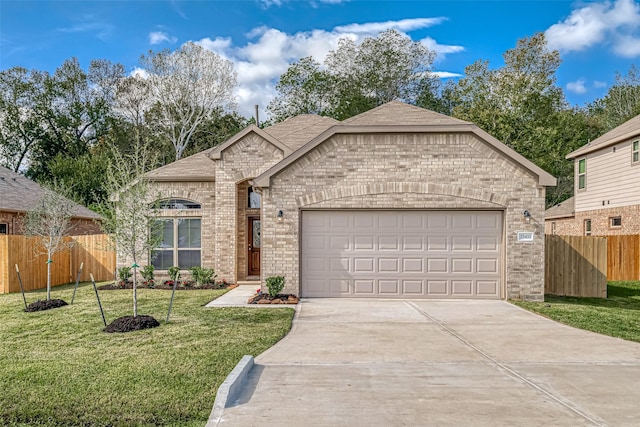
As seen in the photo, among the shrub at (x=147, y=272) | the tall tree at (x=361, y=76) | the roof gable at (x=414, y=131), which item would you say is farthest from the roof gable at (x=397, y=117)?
the tall tree at (x=361, y=76)

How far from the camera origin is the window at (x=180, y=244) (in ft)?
51.6

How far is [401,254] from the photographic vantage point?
12.0 meters

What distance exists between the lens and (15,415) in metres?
4.69

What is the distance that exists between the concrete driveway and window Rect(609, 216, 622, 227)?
553 inches

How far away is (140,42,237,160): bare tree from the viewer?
1297 inches

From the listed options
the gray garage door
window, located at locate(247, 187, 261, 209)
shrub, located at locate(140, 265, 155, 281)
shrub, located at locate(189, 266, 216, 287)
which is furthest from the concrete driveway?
shrub, located at locate(140, 265, 155, 281)

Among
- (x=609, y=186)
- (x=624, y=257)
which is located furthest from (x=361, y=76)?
(x=624, y=257)

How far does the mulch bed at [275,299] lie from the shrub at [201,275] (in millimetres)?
3412

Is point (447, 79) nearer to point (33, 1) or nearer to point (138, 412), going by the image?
point (33, 1)

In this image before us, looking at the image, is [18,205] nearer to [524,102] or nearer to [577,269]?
[577,269]

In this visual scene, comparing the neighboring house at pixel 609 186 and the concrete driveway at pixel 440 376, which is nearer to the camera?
the concrete driveway at pixel 440 376

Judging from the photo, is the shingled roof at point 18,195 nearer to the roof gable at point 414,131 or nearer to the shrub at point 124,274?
the shrub at point 124,274

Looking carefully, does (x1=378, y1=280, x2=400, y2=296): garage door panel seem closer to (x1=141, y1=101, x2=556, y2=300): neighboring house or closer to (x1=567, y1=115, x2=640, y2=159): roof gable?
(x1=141, y1=101, x2=556, y2=300): neighboring house

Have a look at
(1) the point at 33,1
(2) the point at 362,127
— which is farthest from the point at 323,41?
(2) the point at 362,127
